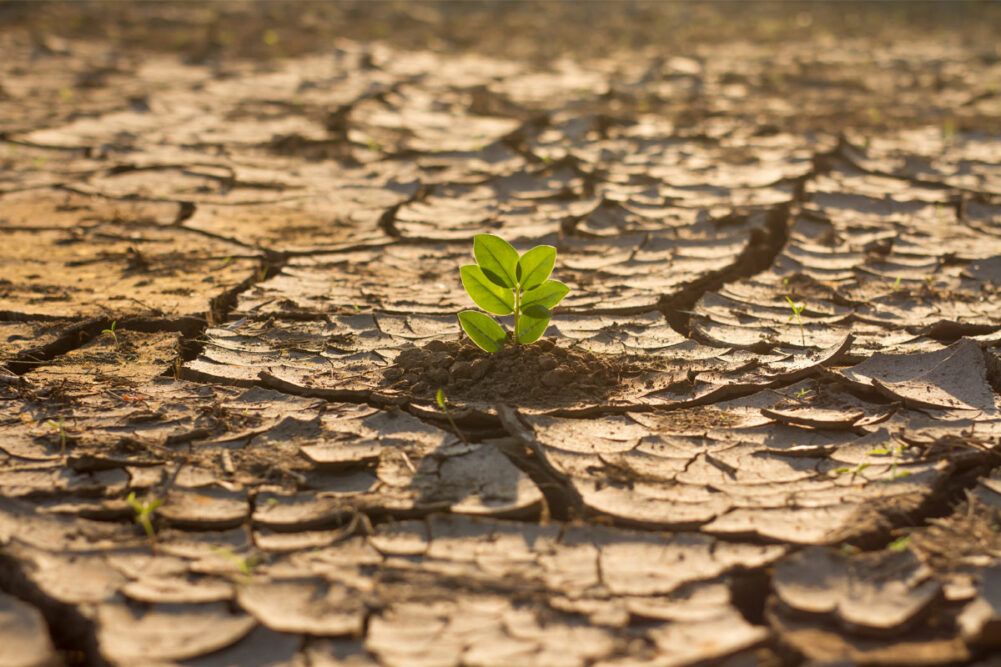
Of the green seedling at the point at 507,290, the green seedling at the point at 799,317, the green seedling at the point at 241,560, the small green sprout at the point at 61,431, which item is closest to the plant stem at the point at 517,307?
the green seedling at the point at 507,290

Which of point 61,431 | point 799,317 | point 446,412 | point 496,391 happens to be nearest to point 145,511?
point 61,431

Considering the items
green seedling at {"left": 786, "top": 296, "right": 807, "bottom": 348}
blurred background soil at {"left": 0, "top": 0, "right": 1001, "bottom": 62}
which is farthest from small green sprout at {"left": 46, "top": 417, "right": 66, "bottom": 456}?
blurred background soil at {"left": 0, "top": 0, "right": 1001, "bottom": 62}

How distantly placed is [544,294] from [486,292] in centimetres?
13

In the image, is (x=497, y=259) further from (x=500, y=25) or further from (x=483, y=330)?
(x=500, y=25)

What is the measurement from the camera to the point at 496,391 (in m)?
1.99

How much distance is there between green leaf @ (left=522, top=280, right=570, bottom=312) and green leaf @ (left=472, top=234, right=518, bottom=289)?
0.15ft

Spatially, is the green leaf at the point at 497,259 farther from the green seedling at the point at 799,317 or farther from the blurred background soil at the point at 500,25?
the blurred background soil at the point at 500,25

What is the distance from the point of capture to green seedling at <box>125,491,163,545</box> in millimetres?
1540

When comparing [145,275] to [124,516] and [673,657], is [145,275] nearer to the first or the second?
[124,516]

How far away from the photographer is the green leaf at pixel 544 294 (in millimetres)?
2045

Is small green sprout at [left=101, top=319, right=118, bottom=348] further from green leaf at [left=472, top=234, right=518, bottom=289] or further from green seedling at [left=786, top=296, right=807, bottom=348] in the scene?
green seedling at [left=786, top=296, right=807, bottom=348]

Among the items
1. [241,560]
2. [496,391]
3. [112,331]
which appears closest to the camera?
[241,560]

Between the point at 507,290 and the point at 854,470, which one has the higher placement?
the point at 507,290

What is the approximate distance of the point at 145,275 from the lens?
2811mm
